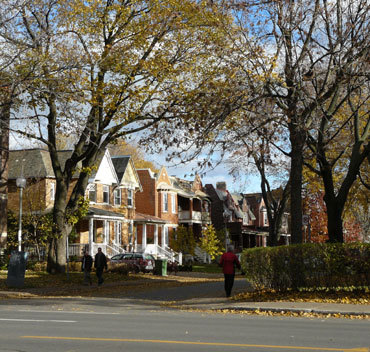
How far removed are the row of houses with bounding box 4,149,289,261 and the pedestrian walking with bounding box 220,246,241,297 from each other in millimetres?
20967

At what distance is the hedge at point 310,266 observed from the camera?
18047mm

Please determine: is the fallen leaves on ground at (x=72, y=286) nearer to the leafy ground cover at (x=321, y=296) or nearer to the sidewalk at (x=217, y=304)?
the sidewalk at (x=217, y=304)

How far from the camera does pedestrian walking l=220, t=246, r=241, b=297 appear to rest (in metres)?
20.4

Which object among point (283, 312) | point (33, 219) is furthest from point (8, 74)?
point (33, 219)

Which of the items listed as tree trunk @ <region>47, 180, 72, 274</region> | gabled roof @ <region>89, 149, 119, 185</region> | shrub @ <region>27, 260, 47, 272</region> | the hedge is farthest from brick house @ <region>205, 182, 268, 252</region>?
the hedge

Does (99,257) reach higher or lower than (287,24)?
lower

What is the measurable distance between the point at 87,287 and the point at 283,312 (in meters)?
13.4

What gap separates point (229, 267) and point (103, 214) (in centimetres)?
2803

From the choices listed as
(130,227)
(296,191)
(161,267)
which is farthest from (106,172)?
(296,191)

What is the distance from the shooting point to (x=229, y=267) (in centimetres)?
2050

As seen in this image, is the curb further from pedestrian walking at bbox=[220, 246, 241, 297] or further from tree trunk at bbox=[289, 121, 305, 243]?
tree trunk at bbox=[289, 121, 305, 243]

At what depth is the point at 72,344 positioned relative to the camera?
992cm

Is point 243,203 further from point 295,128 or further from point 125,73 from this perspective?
point 295,128

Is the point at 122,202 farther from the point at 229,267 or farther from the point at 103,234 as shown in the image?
the point at 229,267
